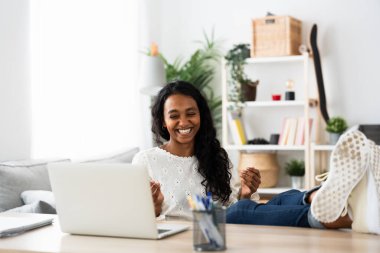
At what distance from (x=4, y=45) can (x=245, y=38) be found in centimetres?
254

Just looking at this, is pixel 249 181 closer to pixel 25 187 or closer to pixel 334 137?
pixel 25 187

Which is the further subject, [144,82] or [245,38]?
[245,38]

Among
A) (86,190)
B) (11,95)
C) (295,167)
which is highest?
(11,95)

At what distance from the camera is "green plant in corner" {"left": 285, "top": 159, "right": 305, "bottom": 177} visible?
17.3 feet

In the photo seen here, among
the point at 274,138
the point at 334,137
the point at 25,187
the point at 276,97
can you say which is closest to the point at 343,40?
the point at 276,97

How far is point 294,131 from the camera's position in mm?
5211

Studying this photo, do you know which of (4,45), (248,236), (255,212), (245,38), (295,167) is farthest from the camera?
(245,38)

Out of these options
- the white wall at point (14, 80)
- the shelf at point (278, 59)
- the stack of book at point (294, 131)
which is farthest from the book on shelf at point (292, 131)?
the white wall at point (14, 80)

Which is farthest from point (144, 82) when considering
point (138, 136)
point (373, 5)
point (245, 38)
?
point (373, 5)

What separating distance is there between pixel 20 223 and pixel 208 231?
71 cm

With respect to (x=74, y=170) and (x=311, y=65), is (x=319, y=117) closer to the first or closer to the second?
(x=311, y=65)

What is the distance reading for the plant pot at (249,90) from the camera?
17.6 ft

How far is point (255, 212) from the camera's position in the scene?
206 cm

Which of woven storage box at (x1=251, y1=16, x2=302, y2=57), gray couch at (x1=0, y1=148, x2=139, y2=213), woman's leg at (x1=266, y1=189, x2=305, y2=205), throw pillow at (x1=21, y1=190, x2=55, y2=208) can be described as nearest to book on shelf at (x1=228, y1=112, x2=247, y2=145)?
woven storage box at (x1=251, y1=16, x2=302, y2=57)
